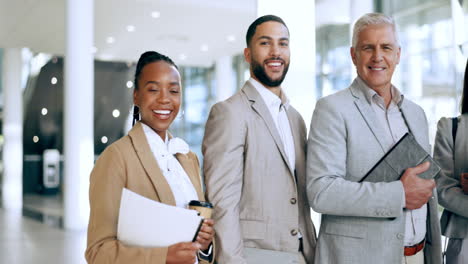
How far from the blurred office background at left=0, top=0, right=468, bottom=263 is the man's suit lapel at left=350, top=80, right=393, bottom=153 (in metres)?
2.26

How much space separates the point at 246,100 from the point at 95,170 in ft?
3.19

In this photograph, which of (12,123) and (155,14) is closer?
(155,14)

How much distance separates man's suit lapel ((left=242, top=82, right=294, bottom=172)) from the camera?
2.48 meters

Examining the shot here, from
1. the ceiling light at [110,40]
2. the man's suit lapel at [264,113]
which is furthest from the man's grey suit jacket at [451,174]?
the ceiling light at [110,40]

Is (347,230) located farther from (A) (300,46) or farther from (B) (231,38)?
(B) (231,38)

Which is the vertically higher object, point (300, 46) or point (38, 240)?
point (300, 46)

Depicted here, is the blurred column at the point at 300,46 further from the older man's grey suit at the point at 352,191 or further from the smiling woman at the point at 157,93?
the smiling woman at the point at 157,93

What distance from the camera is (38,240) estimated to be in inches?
365

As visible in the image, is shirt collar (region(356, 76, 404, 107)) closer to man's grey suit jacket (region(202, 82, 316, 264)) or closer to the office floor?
man's grey suit jacket (region(202, 82, 316, 264))

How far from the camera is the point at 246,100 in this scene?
8.52ft

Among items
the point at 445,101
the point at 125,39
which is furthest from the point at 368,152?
the point at 125,39

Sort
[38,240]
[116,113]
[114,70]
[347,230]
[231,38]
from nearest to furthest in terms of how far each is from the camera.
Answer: [347,230] < [38,240] < [116,113] < [114,70] < [231,38]

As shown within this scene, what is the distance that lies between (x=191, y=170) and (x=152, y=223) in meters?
0.48

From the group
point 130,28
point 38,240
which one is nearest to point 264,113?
point 38,240
